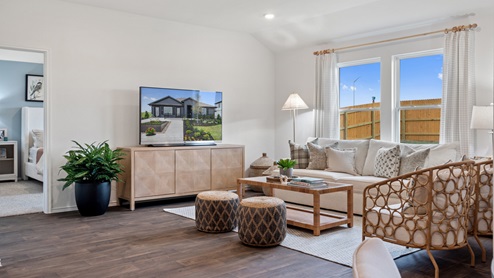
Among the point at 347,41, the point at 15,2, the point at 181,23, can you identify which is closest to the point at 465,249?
the point at 347,41

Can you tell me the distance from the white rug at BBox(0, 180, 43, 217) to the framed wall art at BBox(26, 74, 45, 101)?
178 cm

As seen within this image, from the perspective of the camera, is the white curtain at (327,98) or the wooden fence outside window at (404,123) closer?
the wooden fence outside window at (404,123)

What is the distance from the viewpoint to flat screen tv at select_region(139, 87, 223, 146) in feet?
18.9

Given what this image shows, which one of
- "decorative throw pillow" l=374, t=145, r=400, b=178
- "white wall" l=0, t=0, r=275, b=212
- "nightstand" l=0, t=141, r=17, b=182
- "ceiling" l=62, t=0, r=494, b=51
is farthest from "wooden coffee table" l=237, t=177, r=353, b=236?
"nightstand" l=0, t=141, r=17, b=182

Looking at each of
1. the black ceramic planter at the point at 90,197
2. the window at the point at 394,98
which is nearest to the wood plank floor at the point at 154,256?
the black ceramic planter at the point at 90,197

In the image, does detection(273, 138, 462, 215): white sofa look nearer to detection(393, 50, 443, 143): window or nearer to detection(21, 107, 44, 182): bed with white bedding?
detection(393, 50, 443, 143): window

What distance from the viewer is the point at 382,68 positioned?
605 cm

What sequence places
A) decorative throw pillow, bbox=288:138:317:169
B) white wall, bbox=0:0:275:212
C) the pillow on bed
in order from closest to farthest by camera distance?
1. white wall, bbox=0:0:275:212
2. decorative throw pillow, bbox=288:138:317:169
3. the pillow on bed

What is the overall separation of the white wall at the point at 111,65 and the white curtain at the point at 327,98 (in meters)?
1.25

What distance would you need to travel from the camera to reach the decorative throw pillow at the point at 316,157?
588cm

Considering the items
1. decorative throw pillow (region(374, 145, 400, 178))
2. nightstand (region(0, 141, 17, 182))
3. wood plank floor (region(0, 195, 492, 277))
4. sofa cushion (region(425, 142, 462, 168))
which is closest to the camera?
wood plank floor (region(0, 195, 492, 277))

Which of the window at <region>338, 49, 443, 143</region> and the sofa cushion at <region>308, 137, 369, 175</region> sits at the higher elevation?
the window at <region>338, 49, 443, 143</region>

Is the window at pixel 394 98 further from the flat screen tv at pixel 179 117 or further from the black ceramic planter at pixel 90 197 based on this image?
the black ceramic planter at pixel 90 197

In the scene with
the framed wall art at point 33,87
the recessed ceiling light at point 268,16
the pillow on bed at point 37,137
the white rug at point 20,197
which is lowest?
the white rug at point 20,197
